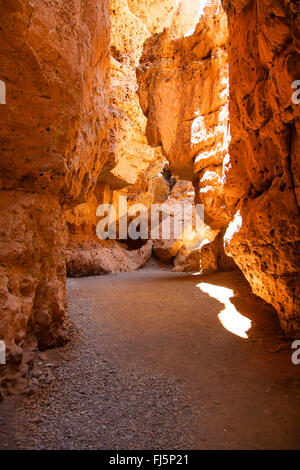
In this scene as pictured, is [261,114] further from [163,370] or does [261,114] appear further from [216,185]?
[216,185]

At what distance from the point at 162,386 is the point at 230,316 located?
2703 millimetres

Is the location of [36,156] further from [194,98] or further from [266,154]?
[194,98]

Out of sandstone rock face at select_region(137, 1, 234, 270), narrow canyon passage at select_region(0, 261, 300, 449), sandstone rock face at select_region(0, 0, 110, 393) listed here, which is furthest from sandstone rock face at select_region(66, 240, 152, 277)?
sandstone rock face at select_region(0, 0, 110, 393)

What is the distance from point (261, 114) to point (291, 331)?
10.9 ft

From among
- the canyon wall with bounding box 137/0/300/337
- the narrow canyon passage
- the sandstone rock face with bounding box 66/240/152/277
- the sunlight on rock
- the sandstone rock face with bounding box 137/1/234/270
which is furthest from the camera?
the sandstone rock face with bounding box 66/240/152/277

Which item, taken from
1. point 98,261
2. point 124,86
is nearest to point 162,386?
point 98,261

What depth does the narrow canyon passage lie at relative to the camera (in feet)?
8.04

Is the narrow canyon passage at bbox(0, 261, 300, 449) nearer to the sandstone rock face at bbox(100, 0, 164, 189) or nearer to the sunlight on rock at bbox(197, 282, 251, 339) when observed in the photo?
the sunlight on rock at bbox(197, 282, 251, 339)

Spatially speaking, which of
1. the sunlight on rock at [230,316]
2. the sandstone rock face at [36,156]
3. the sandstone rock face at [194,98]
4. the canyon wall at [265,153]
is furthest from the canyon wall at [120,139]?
the sandstone rock face at [36,156]

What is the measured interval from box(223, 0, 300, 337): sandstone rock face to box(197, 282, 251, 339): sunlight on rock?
2.63 ft

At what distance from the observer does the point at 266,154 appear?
404 cm

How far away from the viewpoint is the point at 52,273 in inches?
158

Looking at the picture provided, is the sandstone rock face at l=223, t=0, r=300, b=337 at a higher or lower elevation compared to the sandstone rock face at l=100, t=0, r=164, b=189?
lower

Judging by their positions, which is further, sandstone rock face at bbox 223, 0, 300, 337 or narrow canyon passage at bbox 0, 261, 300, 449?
sandstone rock face at bbox 223, 0, 300, 337
